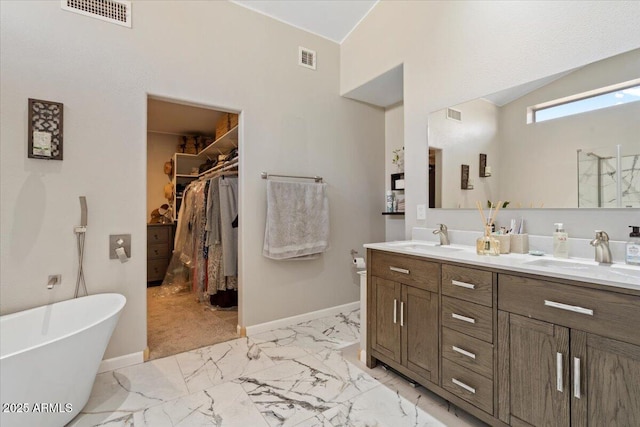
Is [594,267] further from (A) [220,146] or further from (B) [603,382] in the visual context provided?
(A) [220,146]

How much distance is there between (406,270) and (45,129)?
2466mm

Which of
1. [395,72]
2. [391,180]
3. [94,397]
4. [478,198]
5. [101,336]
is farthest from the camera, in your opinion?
[391,180]

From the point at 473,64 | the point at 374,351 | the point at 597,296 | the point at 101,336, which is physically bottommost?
the point at 374,351

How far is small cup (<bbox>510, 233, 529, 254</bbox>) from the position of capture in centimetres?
176

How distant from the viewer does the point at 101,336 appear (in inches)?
62.7

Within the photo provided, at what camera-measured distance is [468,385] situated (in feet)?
5.01

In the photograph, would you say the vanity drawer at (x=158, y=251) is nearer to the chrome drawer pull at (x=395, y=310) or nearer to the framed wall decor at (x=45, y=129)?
the framed wall decor at (x=45, y=129)

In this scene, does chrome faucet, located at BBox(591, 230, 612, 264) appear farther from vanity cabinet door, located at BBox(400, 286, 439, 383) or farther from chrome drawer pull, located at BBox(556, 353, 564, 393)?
vanity cabinet door, located at BBox(400, 286, 439, 383)

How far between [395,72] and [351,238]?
1.74 metres

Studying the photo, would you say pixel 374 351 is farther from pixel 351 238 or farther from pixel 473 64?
pixel 473 64

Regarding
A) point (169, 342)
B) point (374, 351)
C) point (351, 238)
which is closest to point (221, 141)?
point (351, 238)

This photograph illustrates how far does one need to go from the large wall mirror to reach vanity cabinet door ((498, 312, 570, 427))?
31.5 inches

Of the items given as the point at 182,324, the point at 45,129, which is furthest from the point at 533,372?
the point at 45,129

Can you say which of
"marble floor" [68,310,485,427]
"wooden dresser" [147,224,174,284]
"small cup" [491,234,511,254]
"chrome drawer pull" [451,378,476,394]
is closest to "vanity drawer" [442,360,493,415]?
"chrome drawer pull" [451,378,476,394]
